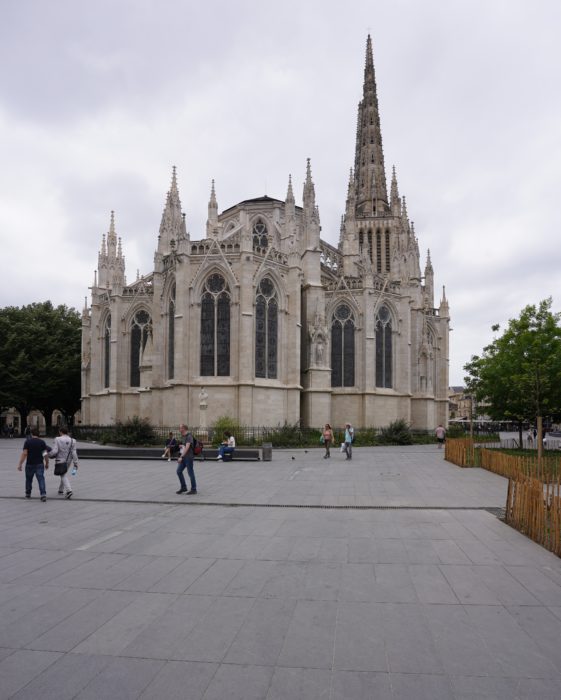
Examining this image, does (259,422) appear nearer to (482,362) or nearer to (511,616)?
(482,362)

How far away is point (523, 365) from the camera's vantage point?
22.5m

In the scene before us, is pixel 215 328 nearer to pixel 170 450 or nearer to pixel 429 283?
pixel 170 450

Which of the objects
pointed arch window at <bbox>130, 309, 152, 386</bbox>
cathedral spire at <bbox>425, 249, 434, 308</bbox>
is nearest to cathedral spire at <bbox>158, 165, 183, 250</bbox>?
pointed arch window at <bbox>130, 309, 152, 386</bbox>

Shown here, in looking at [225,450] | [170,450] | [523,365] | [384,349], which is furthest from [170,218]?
[523,365]

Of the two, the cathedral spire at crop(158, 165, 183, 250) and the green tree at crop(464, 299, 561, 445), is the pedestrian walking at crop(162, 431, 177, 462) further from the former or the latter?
the cathedral spire at crop(158, 165, 183, 250)

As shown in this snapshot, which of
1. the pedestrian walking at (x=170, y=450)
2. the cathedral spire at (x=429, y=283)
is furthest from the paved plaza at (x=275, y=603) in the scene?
the cathedral spire at (x=429, y=283)

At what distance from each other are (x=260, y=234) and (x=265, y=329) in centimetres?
1402

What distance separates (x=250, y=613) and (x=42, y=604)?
2123 millimetres

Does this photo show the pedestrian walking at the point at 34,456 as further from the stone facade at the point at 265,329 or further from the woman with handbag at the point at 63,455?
the stone facade at the point at 265,329

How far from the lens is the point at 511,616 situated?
16.7ft

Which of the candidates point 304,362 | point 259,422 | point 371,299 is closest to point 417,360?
point 371,299

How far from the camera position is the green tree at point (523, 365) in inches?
965

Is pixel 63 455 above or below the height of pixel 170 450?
above

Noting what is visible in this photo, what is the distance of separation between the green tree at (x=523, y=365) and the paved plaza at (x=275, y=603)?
47.6 feet
